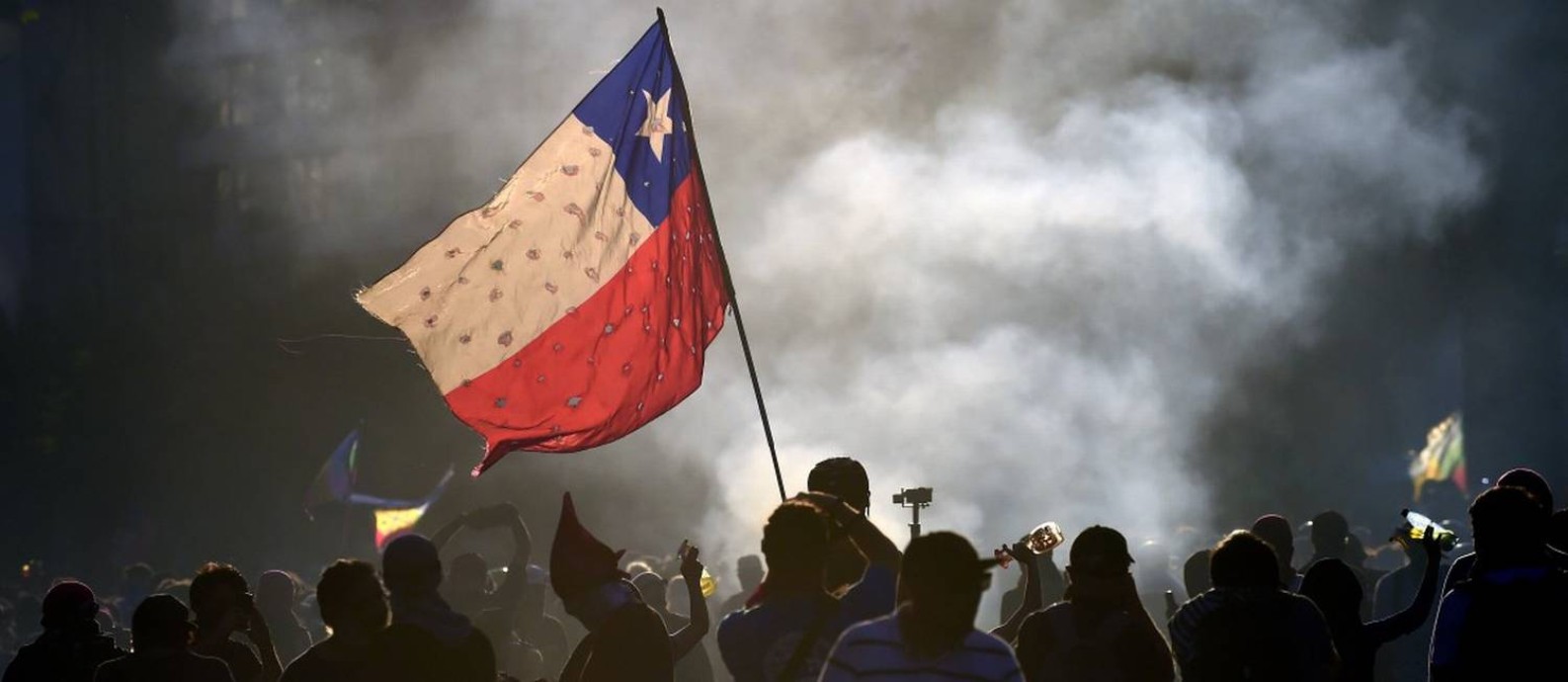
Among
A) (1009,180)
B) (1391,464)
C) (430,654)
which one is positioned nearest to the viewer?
(430,654)

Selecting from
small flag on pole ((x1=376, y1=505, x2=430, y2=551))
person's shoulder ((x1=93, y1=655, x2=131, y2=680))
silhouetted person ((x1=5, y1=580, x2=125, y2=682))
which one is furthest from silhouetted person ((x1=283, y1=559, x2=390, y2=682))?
small flag on pole ((x1=376, y1=505, x2=430, y2=551))

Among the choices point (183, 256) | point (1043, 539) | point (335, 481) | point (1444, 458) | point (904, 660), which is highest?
point (183, 256)

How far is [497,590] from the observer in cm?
595

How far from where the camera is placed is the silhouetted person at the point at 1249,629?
3490mm

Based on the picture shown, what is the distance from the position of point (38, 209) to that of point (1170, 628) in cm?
2802

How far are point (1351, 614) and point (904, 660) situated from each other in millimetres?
2035

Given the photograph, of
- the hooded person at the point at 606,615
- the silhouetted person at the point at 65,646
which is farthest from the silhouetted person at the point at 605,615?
the silhouetted person at the point at 65,646

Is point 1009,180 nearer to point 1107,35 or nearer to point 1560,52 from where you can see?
point 1107,35

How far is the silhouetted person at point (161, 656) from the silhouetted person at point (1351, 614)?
103 inches

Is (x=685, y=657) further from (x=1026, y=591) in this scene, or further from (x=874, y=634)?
(x=874, y=634)

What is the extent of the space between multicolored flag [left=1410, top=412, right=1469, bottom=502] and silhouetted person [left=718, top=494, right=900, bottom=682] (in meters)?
16.7

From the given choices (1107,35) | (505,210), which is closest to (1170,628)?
(505,210)

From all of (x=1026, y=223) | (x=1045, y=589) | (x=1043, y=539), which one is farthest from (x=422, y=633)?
(x=1026, y=223)

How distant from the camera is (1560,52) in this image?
17.7 meters
